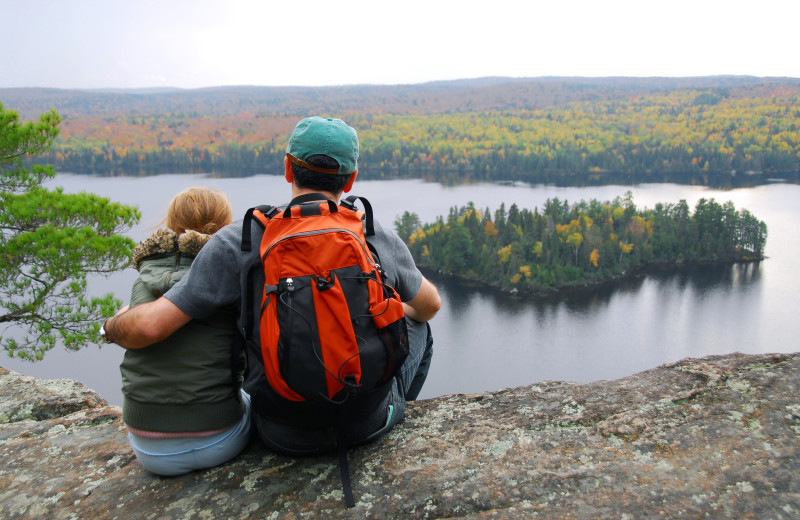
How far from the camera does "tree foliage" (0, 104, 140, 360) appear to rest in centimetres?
675

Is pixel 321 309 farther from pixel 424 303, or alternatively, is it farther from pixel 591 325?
pixel 591 325

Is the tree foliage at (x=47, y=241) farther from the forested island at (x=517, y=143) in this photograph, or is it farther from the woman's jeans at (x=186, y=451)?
the forested island at (x=517, y=143)

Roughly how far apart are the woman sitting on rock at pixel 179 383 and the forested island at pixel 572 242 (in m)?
43.8

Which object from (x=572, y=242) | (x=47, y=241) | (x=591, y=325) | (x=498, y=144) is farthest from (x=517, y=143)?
(x=47, y=241)

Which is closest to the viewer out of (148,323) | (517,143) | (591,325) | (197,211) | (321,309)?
(321,309)

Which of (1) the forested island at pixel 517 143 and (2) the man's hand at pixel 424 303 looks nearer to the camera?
(2) the man's hand at pixel 424 303

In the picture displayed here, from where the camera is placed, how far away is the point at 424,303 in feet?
7.57

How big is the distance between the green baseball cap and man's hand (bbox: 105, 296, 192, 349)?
665 mm

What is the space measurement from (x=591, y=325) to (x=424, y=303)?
1387 inches

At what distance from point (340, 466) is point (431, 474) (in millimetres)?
340

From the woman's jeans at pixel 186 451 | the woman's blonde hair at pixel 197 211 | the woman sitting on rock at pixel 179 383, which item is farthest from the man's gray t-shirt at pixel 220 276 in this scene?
the woman's jeans at pixel 186 451

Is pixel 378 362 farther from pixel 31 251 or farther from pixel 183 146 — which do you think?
pixel 183 146

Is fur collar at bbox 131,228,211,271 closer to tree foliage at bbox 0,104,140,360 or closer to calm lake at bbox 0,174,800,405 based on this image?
tree foliage at bbox 0,104,140,360

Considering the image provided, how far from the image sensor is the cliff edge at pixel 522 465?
186 centimetres
